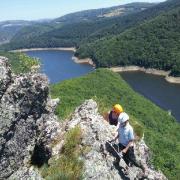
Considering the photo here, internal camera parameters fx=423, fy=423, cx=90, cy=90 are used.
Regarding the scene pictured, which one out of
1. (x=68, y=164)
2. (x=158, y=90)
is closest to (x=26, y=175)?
(x=68, y=164)

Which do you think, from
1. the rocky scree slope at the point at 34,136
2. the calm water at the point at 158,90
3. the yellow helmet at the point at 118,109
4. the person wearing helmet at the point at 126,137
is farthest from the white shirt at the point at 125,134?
the calm water at the point at 158,90

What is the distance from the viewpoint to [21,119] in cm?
1548

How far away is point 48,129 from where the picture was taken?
671 inches

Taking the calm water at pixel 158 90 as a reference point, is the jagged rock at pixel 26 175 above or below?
above

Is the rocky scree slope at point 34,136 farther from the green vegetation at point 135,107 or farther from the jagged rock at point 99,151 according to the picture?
the green vegetation at point 135,107

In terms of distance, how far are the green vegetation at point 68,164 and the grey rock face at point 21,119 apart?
0.75 meters

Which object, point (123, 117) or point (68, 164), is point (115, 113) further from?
point (68, 164)

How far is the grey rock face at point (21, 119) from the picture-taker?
14883mm

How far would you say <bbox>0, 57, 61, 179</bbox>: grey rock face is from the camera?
14883mm

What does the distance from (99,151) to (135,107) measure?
233 feet

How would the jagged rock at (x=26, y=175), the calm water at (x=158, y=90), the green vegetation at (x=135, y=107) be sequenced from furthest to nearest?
1. the calm water at (x=158, y=90)
2. the green vegetation at (x=135, y=107)
3. the jagged rock at (x=26, y=175)

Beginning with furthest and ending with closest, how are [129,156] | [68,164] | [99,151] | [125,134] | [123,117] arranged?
[129,156] < [99,151] < [125,134] < [123,117] < [68,164]

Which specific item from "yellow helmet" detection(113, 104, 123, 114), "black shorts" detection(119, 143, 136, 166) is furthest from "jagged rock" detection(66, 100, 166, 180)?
"yellow helmet" detection(113, 104, 123, 114)

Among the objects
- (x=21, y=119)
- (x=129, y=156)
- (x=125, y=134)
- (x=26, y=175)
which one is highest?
(x=21, y=119)
